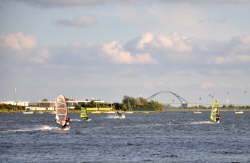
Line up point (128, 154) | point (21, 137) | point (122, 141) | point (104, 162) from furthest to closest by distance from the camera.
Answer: point (21, 137)
point (122, 141)
point (128, 154)
point (104, 162)

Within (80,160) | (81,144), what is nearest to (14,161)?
(80,160)

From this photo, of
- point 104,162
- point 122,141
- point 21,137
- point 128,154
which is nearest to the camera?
point 104,162

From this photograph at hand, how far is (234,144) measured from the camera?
90.9 m

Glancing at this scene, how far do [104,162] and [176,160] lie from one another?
8.10 m

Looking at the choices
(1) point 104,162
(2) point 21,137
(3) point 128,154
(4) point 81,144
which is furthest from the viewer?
(2) point 21,137

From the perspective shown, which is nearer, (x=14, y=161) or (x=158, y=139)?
(x=14, y=161)

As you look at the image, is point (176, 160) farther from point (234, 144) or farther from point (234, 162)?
point (234, 144)

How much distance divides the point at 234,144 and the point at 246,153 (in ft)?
51.5

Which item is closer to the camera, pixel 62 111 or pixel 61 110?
pixel 62 111

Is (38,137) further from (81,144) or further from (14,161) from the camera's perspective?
(14,161)

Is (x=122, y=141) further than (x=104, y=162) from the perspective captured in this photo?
Yes

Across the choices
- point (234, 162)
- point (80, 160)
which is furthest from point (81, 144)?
point (234, 162)

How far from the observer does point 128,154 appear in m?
74.1

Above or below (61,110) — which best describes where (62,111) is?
below
